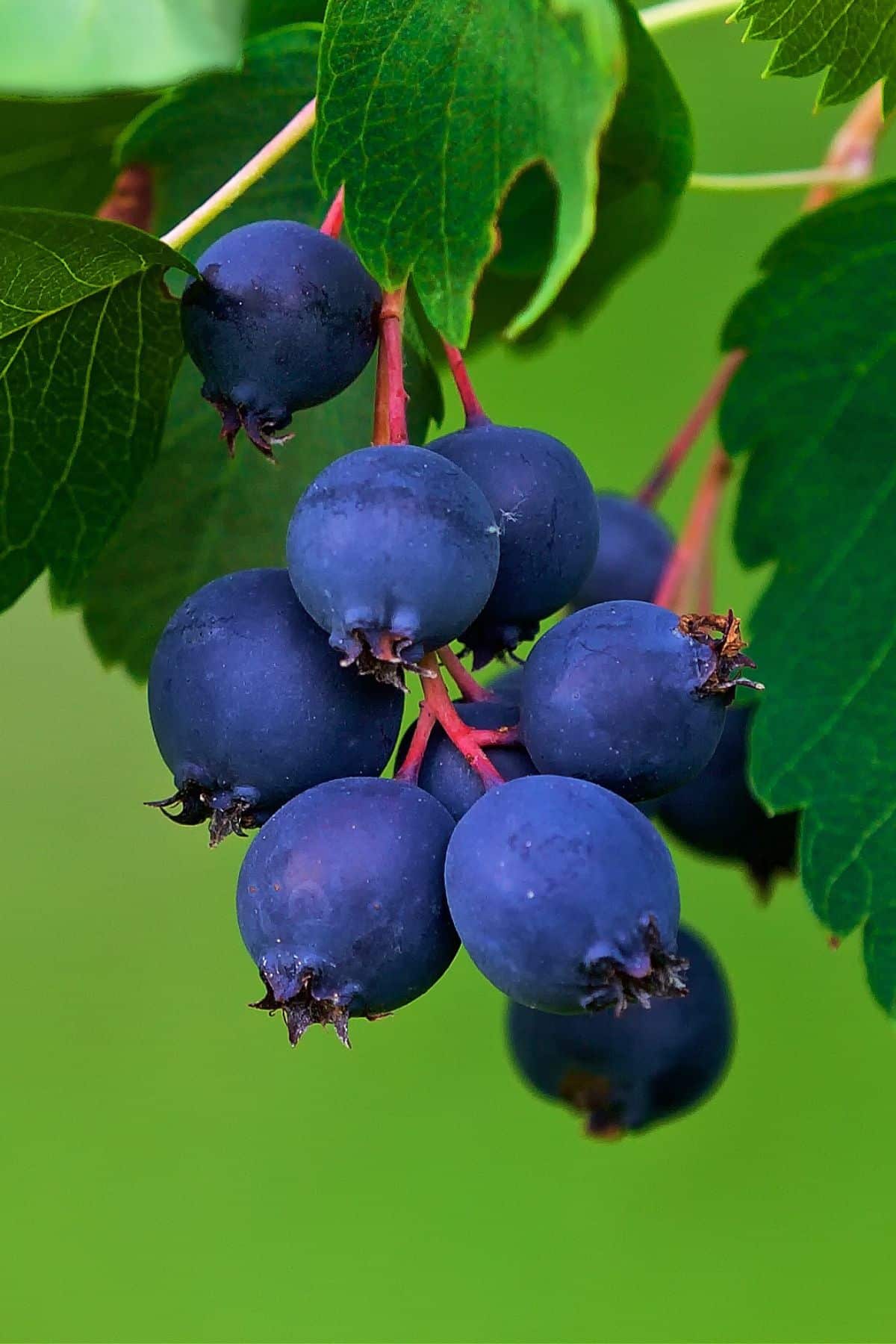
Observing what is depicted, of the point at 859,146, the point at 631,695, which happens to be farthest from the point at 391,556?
the point at 859,146

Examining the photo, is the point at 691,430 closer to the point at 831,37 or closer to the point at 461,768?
the point at 831,37

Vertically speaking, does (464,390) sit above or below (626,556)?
above

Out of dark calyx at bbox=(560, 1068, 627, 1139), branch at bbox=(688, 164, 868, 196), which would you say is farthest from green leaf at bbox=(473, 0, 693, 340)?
dark calyx at bbox=(560, 1068, 627, 1139)

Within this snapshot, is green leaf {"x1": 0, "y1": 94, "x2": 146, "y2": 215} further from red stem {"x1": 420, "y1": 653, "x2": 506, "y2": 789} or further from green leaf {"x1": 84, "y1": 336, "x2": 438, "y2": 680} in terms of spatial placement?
red stem {"x1": 420, "y1": 653, "x2": 506, "y2": 789}

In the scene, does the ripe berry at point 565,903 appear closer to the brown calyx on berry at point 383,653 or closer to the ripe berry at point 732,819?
the brown calyx on berry at point 383,653

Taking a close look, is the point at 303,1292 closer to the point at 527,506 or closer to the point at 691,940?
the point at 691,940

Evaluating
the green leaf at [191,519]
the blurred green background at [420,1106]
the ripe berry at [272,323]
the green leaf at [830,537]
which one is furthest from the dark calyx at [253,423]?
the blurred green background at [420,1106]

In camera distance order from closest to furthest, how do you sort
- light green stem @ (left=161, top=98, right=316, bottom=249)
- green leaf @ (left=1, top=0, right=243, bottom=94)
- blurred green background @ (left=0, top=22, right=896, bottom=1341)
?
green leaf @ (left=1, top=0, right=243, bottom=94)
light green stem @ (left=161, top=98, right=316, bottom=249)
blurred green background @ (left=0, top=22, right=896, bottom=1341)
